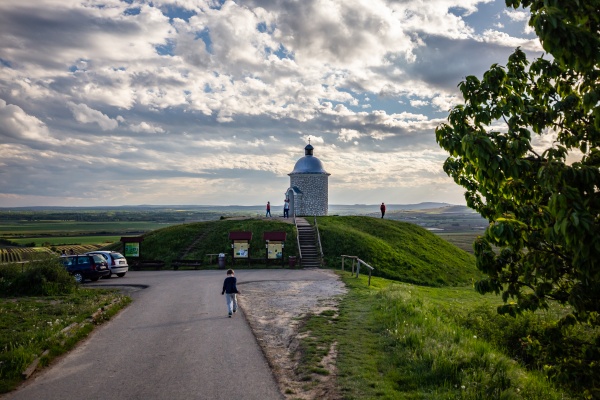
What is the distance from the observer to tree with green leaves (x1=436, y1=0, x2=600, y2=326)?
4891 mm

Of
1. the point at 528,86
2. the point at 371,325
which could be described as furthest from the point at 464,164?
the point at 371,325

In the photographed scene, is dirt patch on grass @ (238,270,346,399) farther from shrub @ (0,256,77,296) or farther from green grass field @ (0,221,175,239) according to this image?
green grass field @ (0,221,175,239)

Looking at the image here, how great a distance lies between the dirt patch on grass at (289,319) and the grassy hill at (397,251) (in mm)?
8045

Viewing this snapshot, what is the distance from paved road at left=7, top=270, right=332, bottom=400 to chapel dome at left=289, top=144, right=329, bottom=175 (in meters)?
39.4

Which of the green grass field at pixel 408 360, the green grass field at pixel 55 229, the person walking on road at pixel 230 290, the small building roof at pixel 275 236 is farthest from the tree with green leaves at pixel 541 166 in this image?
the green grass field at pixel 55 229

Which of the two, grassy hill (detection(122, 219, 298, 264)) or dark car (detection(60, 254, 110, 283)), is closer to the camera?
dark car (detection(60, 254, 110, 283))

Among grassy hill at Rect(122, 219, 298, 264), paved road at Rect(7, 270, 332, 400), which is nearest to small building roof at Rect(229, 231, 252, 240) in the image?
grassy hill at Rect(122, 219, 298, 264)

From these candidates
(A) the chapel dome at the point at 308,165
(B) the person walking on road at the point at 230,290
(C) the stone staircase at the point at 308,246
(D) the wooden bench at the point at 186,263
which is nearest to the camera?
(B) the person walking on road at the point at 230,290

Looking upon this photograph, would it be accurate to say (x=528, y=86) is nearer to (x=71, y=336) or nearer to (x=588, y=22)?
(x=588, y=22)

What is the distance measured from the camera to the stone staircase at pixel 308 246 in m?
33.5

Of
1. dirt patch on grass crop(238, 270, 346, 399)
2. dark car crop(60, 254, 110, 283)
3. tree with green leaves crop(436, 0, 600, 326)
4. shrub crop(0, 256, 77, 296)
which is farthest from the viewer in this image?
dark car crop(60, 254, 110, 283)

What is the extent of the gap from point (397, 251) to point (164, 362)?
30318 mm

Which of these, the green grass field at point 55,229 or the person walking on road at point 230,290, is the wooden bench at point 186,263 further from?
the green grass field at point 55,229

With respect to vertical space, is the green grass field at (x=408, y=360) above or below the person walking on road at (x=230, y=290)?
below
